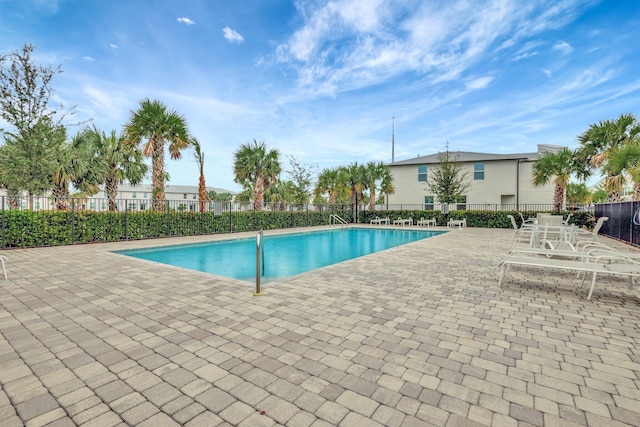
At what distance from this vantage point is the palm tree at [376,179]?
78.8 ft

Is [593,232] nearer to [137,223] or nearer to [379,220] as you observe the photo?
[137,223]

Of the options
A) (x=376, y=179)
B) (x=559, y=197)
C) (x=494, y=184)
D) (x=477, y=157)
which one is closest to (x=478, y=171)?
(x=477, y=157)

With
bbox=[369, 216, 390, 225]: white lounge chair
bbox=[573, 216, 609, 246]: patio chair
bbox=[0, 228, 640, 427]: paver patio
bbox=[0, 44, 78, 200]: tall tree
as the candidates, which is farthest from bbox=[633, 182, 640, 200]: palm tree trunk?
bbox=[0, 44, 78, 200]: tall tree

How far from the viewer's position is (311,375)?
2238mm

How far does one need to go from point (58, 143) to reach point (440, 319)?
13207 millimetres

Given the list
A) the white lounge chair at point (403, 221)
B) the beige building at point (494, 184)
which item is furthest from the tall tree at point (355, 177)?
the beige building at point (494, 184)

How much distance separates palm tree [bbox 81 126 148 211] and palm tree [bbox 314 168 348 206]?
493 inches

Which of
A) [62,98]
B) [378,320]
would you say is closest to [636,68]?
[378,320]

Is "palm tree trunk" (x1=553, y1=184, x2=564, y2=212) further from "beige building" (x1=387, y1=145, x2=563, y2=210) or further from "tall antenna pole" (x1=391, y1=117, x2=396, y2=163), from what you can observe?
"tall antenna pole" (x1=391, y1=117, x2=396, y2=163)

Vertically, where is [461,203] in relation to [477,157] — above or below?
below

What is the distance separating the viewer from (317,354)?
256 cm

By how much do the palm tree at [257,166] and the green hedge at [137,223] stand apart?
2.08 meters

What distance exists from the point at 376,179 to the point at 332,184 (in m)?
3.45

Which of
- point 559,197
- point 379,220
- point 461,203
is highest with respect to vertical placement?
point 559,197
